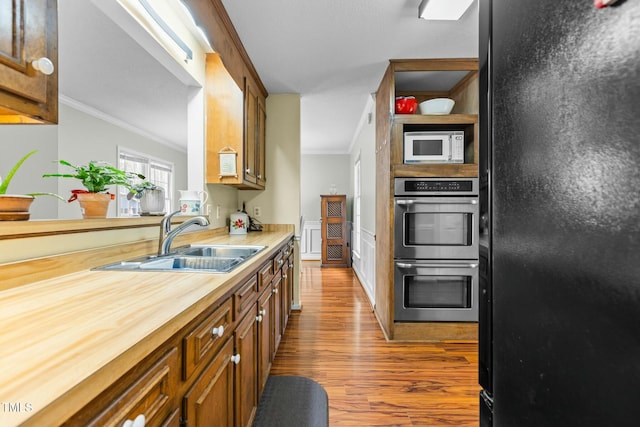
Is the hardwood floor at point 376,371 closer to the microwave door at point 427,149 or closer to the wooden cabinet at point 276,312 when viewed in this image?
the wooden cabinet at point 276,312

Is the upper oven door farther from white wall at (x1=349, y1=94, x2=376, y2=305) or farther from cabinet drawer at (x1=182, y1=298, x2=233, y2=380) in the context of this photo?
cabinet drawer at (x1=182, y1=298, x2=233, y2=380)

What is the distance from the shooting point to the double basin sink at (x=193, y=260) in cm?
→ 128

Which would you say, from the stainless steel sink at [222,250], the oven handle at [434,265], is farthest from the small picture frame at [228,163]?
the oven handle at [434,265]

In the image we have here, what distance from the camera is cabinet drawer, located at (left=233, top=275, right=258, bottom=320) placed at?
120cm

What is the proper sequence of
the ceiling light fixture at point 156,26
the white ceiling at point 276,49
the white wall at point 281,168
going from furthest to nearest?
the white wall at point 281,168 → the white ceiling at point 276,49 → the ceiling light fixture at point 156,26

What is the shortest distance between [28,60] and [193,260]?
113 cm

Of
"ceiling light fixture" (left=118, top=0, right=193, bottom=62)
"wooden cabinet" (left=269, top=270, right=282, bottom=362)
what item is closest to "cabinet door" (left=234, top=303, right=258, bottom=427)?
"wooden cabinet" (left=269, top=270, right=282, bottom=362)

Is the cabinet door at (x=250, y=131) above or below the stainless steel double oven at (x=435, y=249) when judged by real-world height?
above

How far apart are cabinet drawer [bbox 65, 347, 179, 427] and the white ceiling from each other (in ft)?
5.69

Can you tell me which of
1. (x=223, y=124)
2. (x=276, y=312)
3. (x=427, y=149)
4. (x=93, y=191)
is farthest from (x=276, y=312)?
(x=427, y=149)

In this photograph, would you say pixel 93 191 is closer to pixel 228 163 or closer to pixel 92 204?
pixel 92 204

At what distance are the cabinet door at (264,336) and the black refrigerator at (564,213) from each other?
1.21m

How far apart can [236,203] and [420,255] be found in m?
1.93

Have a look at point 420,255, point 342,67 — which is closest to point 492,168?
point 420,255
